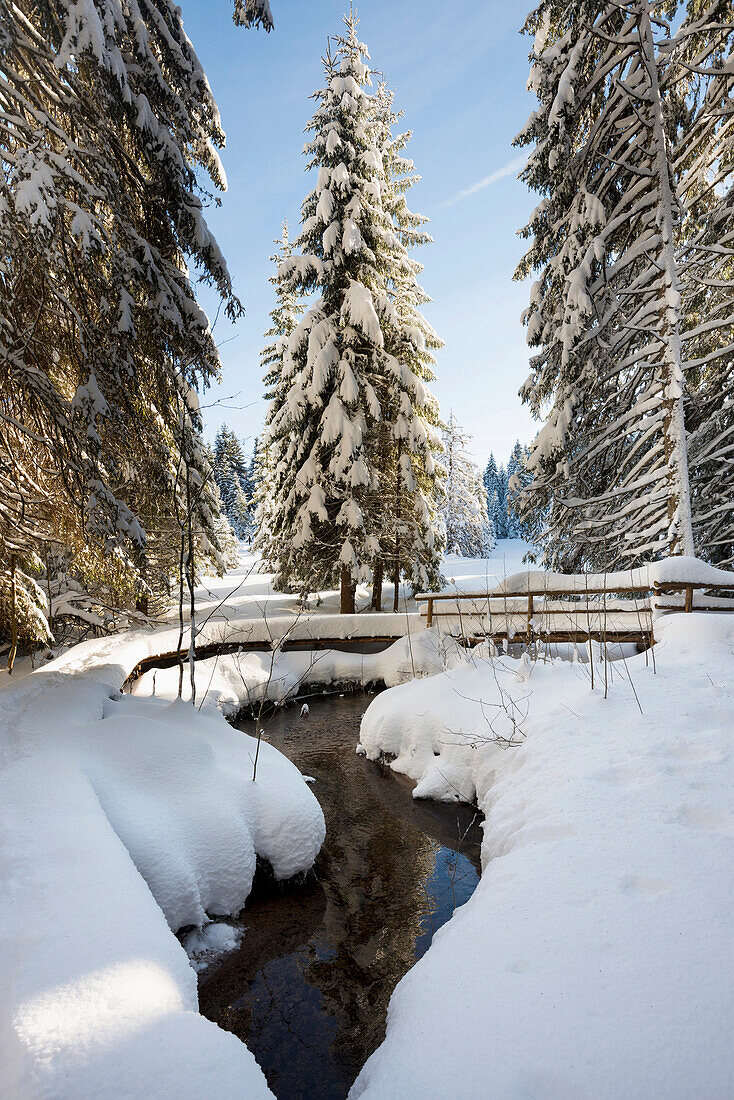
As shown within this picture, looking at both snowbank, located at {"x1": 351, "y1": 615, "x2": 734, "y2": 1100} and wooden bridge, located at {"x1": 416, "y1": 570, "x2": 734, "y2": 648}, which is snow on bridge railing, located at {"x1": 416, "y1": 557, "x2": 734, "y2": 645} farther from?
snowbank, located at {"x1": 351, "y1": 615, "x2": 734, "y2": 1100}

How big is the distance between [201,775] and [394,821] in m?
2.66

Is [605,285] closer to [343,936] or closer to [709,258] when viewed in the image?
[709,258]

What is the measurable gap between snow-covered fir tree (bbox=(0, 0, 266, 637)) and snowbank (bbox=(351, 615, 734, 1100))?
4701 millimetres

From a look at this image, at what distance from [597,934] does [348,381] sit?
12.4 m

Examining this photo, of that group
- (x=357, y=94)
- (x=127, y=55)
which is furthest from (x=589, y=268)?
(x=357, y=94)

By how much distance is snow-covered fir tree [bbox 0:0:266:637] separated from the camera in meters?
4.52

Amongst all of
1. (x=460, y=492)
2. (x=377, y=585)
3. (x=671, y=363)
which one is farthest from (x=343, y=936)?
(x=460, y=492)

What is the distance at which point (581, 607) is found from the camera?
34.1 ft

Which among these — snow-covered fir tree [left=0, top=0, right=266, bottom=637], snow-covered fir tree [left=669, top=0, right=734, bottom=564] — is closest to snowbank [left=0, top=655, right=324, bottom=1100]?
snow-covered fir tree [left=0, top=0, right=266, bottom=637]

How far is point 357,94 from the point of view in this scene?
13477mm

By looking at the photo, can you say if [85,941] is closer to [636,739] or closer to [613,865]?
[613,865]

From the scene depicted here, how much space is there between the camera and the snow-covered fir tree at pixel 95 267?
14.8 feet

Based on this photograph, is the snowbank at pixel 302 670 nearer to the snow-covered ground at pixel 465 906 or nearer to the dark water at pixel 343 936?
the dark water at pixel 343 936

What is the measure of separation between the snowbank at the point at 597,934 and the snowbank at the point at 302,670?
532 centimetres
